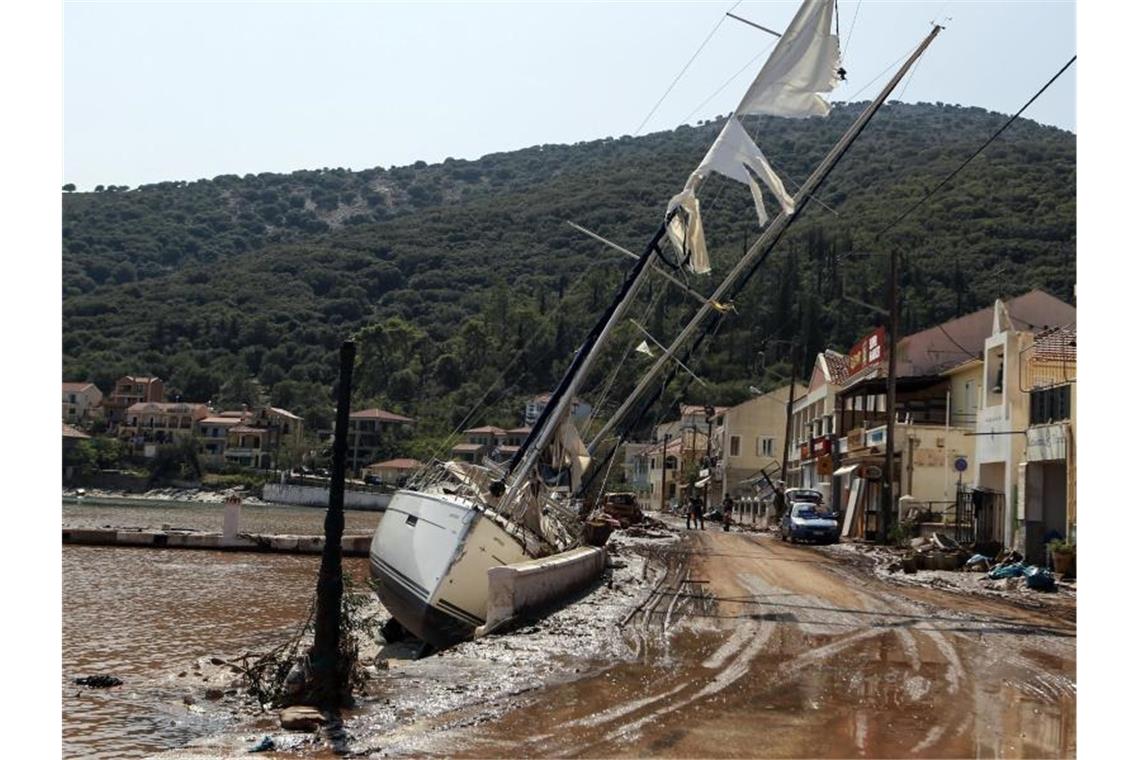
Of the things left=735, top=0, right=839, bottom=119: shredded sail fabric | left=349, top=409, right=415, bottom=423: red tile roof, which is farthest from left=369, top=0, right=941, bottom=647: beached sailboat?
left=349, top=409, right=415, bottom=423: red tile roof

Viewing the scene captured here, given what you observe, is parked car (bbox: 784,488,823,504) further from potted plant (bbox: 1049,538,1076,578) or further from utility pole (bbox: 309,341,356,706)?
utility pole (bbox: 309,341,356,706)

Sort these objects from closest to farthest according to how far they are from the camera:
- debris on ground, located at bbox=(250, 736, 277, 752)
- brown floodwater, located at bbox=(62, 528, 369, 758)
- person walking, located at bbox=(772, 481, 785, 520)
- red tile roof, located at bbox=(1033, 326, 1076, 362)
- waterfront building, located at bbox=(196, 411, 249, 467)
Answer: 1. debris on ground, located at bbox=(250, 736, 277, 752)
2. brown floodwater, located at bbox=(62, 528, 369, 758)
3. red tile roof, located at bbox=(1033, 326, 1076, 362)
4. person walking, located at bbox=(772, 481, 785, 520)
5. waterfront building, located at bbox=(196, 411, 249, 467)

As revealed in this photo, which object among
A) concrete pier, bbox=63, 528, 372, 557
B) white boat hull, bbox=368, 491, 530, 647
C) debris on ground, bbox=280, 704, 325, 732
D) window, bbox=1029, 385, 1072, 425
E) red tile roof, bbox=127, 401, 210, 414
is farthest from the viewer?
red tile roof, bbox=127, 401, 210, 414

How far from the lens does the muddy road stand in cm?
967

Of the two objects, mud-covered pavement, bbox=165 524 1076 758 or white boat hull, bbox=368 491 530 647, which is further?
white boat hull, bbox=368 491 530 647

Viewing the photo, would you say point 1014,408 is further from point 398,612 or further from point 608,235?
point 608,235

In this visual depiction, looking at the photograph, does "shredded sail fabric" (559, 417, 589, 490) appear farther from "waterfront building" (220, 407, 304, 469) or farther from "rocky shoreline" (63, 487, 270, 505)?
"waterfront building" (220, 407, 304, 469)

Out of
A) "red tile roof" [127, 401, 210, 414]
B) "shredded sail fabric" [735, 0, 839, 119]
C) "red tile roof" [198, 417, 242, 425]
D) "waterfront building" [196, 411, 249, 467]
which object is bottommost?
"waterfront building" [196, 411, 249, 467]

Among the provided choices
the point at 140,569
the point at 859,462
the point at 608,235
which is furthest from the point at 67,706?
the point at 608,235

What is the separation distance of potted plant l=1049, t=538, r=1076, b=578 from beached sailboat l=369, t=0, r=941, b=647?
9.07 m

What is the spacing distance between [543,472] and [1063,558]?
11402 millimetres

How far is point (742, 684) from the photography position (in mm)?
12156

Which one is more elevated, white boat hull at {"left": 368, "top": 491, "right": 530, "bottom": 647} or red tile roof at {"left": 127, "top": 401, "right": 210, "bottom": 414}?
white boat hull at {"left": 368, "top": 491, "right": 530, "bottom": 647}

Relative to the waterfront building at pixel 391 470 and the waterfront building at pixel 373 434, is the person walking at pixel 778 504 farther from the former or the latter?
the waterfront building at pixel 373 434
